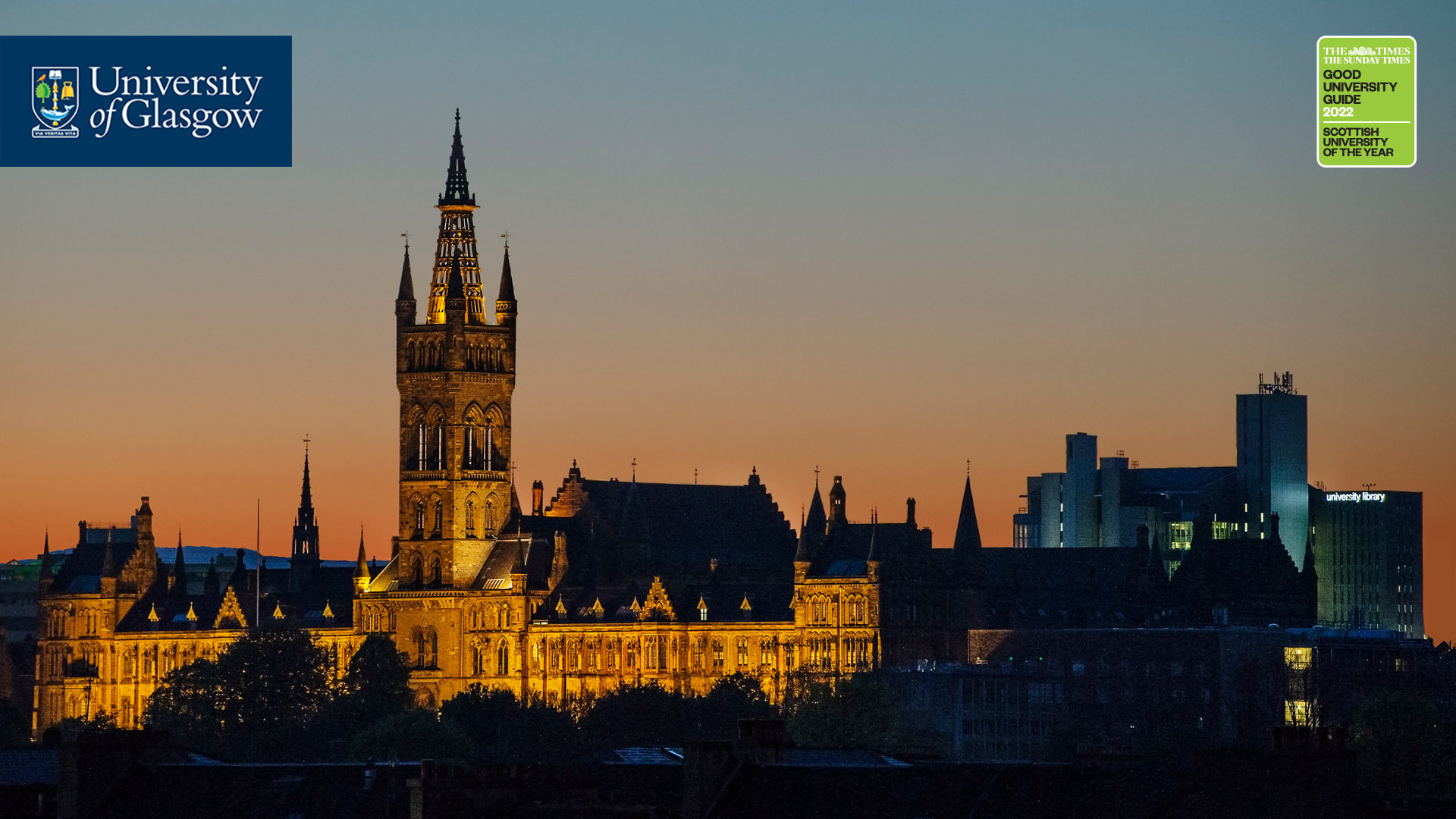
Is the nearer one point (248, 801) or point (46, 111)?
point (248, 801)

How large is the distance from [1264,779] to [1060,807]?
9.06 meters

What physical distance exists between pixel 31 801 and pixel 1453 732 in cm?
9436

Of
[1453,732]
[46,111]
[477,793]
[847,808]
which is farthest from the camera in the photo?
[1453,732]

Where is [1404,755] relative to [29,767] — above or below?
below

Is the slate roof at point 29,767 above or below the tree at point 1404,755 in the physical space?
above

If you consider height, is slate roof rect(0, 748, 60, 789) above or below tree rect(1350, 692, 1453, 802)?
above

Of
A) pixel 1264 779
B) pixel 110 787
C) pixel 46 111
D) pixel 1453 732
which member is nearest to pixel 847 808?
pixel 1264 779

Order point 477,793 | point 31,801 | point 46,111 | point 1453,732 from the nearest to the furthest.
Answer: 1. point 477,793
2. point 31,801
3. point 46,111
4. point 1453,732

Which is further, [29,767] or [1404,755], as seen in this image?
[1404,755]

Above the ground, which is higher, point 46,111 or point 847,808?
point 46,111

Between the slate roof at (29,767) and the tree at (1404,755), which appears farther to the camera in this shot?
the tree at (1404,755)

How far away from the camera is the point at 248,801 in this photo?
102m

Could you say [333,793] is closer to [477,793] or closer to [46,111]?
[477,793]

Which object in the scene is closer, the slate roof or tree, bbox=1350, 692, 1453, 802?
the slate roof
